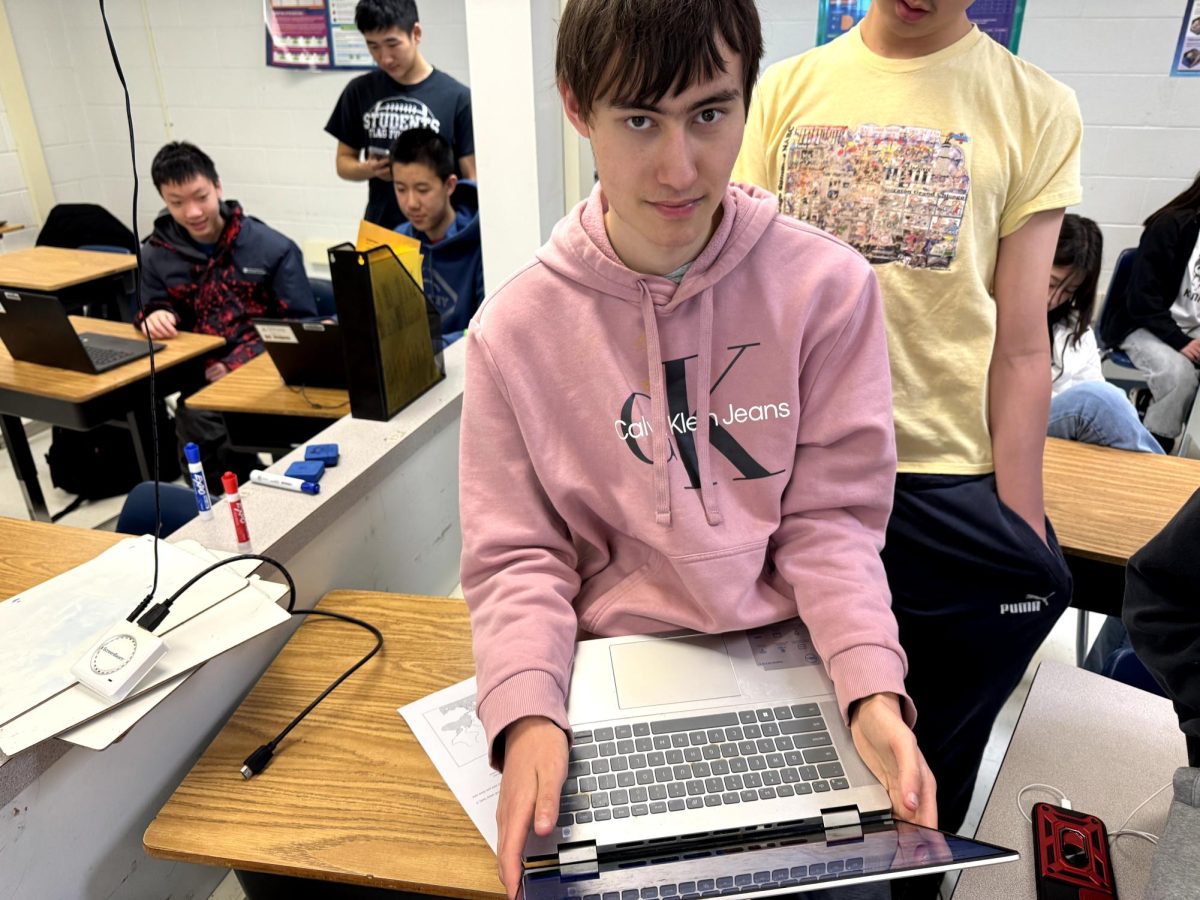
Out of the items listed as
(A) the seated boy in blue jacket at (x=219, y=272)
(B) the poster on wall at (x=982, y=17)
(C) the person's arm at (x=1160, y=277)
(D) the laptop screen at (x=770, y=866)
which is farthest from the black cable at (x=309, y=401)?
(C) the person's arm at (x=1160, y=277)

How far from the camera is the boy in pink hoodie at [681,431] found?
0.89 meters

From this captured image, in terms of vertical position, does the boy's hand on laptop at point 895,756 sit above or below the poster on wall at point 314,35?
below

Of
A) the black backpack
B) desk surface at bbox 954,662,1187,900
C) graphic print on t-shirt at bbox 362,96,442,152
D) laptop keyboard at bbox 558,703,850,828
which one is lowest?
the black backpack

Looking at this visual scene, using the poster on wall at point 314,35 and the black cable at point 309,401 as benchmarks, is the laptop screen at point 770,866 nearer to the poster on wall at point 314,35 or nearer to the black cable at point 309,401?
the black cable at point 309,401

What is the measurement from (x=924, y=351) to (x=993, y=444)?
0.18 meters

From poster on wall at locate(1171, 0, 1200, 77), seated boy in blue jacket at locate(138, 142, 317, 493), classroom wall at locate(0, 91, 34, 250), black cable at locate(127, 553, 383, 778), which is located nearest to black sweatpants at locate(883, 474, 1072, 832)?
black cable at locate(127, 553, 383, 778)

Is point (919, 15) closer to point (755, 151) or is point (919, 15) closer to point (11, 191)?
point (755, 151)

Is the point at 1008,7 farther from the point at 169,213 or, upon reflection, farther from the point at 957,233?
the point at 169,213

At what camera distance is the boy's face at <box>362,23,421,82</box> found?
3031 millimetres

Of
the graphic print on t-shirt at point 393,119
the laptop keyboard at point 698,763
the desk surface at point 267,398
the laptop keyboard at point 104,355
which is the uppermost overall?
the graphic print on t-shirt at point 393,119

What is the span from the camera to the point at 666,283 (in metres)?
0.89

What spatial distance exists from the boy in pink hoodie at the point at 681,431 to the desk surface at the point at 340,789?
23cm

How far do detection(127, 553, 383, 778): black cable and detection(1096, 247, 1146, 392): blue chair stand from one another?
3.32 meters

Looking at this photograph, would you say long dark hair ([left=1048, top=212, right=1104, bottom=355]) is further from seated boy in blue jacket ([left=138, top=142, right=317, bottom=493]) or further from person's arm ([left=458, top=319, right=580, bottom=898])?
seated boy in blue jacket ([left=138, top=142, right=317, bottom=493])
